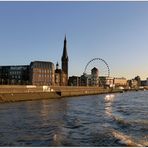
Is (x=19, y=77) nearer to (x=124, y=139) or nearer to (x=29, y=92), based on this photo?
(x=29, y=92)

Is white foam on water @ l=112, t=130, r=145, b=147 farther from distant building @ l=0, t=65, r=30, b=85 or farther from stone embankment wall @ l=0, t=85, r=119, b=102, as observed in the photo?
distant building @ l=0, t=65, r=30, b=85

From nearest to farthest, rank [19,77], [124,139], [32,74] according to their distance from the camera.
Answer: [124,139], [32,74], [19,77]

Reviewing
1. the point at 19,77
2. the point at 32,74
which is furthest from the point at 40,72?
the point at 19,77

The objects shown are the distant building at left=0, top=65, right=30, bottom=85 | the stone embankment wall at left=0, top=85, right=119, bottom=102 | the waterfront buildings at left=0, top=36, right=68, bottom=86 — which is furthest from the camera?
the distant building at left=0, top=65, right=30, bottom=85

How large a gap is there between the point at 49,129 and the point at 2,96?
61713 millimetres

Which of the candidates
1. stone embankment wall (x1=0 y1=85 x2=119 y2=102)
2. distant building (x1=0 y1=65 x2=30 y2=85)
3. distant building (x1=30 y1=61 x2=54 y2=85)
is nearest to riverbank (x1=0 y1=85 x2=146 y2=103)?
stone embankment wall (x1=0 y1=85 x2=119 y2=102)

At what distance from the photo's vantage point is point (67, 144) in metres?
29.2

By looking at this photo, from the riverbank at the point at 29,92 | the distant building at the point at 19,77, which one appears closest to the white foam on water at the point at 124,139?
the riverbank at the point at 29,92

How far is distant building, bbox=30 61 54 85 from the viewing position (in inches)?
7346

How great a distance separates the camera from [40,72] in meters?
191

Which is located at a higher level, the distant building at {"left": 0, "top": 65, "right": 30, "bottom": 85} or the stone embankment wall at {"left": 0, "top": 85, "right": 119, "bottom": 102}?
the distant building at {"left": 0, "top": 65, "right": 30, "bottom": 85}

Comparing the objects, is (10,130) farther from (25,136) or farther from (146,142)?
(146,142)

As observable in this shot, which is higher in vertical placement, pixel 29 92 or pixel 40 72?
pixel 40 72

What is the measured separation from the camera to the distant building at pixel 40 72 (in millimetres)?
186600
